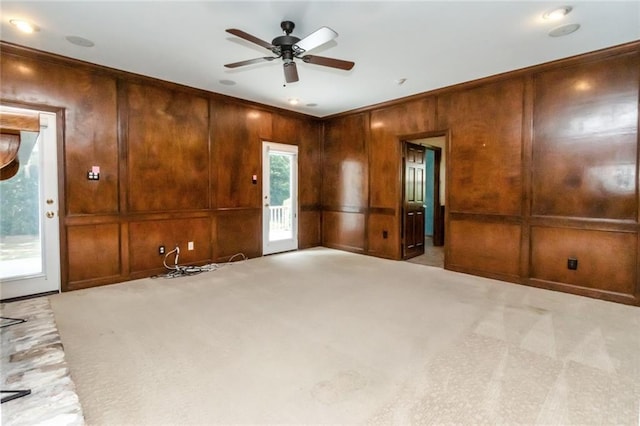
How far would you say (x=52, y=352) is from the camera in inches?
93.7

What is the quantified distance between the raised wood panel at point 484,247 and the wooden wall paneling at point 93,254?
484 centimetres

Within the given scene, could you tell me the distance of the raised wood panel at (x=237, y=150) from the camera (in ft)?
17.5

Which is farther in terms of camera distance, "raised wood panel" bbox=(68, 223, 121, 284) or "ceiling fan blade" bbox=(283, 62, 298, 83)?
"raised wood panel" bbox=(68, 223, 121, 284)

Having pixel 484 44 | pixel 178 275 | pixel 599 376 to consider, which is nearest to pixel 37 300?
pixel 178 275

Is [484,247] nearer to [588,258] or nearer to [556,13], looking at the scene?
→ [588,258]

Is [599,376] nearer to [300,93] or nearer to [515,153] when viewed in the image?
[515,153]

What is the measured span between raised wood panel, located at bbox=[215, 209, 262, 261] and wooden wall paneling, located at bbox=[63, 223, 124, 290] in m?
1.51

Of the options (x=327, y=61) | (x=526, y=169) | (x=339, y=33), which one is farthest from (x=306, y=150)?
(x=526, y=169)

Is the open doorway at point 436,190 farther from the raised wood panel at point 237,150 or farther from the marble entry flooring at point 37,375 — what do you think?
the marble entry flooring at point 37,375

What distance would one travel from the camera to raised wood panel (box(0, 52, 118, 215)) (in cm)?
361

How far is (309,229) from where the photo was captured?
6918 millimetres

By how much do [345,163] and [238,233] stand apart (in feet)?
8.38

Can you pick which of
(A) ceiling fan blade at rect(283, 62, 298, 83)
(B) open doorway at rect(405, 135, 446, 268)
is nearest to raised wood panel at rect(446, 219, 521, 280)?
(B) open doorway at rect(405, 135, 446, 268)

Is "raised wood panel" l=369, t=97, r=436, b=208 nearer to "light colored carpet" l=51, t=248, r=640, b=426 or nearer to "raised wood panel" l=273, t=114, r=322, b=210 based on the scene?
"raised wood panel" l=273, t=114, r=322, b=210
